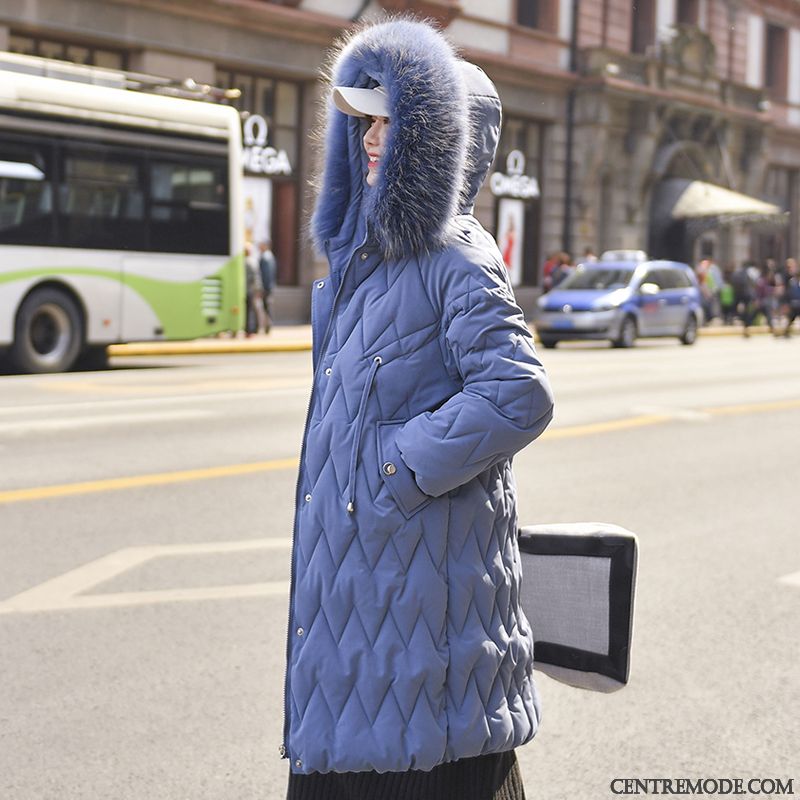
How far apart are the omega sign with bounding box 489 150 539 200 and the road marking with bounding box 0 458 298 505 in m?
23.2

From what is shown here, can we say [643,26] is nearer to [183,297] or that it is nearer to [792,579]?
[183,297]

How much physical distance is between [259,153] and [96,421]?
15810 mm

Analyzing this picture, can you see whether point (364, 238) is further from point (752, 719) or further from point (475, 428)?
point (752, 719)

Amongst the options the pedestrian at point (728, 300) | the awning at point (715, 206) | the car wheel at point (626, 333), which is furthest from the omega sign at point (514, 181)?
the car wheel at point (626, 333)

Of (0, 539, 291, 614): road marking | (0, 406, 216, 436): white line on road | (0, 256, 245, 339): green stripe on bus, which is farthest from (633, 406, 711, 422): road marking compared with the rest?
(0, 539, 291, 614): road marking

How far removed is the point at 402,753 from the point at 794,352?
23216mm

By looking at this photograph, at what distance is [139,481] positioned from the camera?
8.48 meters

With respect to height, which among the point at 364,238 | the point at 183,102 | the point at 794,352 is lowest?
the point at 794,352

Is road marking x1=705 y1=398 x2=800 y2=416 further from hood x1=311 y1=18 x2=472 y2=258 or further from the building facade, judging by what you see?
hood x1=311 y1=18 x2=472 y2=258

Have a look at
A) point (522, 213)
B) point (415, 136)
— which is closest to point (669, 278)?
point (522, 213)

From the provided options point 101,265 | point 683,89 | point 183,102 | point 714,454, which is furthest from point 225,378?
point 683,89

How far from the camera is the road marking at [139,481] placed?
7.89 m

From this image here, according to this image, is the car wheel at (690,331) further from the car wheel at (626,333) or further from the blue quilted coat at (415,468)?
the blue quilted coat at (415,468)

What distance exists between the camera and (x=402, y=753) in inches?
101
